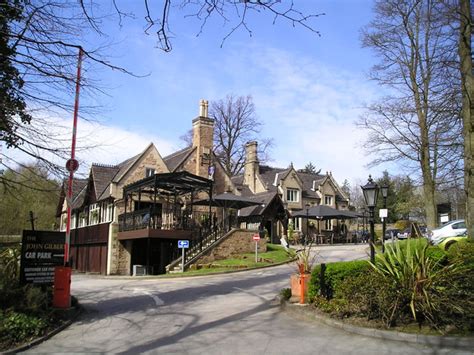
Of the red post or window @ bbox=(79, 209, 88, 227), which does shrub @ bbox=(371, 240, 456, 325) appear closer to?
the red post

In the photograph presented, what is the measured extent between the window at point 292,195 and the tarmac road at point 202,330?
120 feet

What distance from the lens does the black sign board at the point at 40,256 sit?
11.0 metres

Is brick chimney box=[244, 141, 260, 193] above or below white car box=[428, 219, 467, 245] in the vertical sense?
above

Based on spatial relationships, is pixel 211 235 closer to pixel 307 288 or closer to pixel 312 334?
pixel 307 288

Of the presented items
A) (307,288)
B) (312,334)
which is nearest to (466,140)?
(307,288)

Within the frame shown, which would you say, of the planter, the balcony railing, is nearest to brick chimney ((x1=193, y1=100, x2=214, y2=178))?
the balcony railing

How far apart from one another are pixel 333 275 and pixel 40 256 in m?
6.84

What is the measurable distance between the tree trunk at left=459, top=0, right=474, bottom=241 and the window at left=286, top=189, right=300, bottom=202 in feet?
125

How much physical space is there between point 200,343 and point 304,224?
42.3 m

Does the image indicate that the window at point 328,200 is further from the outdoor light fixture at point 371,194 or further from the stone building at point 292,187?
the outdoor light fixture at point 371,194

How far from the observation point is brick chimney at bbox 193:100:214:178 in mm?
35938

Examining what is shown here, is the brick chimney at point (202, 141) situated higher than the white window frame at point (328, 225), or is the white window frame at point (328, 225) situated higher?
the brick chimney at point (202, 141)

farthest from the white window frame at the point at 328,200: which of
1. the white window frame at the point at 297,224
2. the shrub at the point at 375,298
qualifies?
the shrub at the point at 375,298

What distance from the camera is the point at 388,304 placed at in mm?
8891
